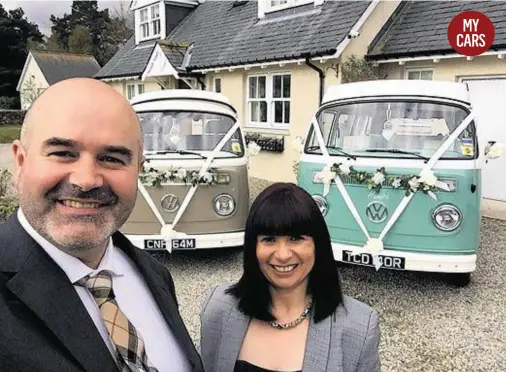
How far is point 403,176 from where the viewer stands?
194 inches

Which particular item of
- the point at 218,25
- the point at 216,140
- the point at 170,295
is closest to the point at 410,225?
the point at 216,140

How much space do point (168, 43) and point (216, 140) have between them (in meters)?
11.2

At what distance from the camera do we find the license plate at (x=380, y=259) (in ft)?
16.1

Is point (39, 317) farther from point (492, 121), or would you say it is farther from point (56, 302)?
point (492, 121)

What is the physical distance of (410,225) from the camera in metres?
4.91

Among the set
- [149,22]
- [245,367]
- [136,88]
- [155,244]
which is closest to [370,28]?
[155,244]

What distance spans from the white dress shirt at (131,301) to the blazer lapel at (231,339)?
439 mm

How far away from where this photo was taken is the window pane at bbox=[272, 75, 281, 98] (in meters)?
13.0

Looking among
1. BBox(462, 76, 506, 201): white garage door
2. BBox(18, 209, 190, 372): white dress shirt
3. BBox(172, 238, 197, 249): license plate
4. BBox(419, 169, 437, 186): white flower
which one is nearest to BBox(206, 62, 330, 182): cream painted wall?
BBox(462, 76, 506, 201): white garage door

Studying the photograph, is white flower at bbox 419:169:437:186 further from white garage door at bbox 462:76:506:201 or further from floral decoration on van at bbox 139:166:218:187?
white garage door at bbox 462:76:506:201

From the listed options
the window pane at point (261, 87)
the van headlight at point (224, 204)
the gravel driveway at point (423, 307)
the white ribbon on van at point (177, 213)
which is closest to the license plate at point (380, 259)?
the gravel driveway at point (423, 307)

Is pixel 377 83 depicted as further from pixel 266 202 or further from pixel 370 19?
pixel 370 19

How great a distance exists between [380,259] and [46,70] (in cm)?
3830

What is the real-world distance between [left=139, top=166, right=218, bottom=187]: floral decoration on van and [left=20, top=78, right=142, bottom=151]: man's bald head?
4381 mm
